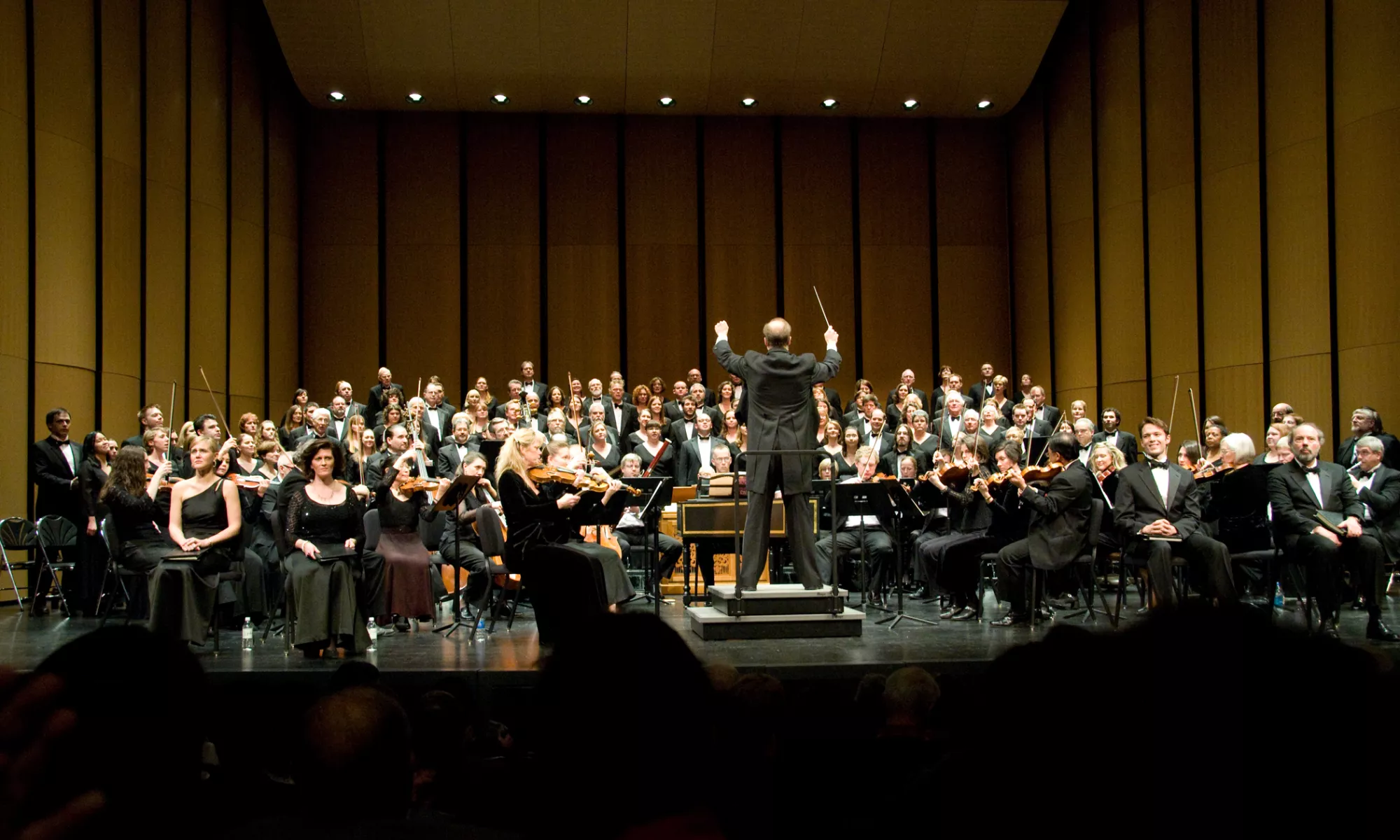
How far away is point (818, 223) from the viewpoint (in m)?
13.8

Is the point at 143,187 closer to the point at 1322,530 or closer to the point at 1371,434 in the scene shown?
the point at 1322,530

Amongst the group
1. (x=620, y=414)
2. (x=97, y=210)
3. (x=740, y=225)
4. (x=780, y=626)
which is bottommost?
(x=780, y=626)

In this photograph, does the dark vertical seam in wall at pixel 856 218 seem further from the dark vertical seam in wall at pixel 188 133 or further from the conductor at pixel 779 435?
the conductor at pixel 779 435

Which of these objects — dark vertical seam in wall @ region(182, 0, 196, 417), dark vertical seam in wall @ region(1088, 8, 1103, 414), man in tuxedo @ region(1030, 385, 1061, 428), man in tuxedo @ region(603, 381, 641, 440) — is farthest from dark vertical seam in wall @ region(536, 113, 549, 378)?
dark vertical seam in wall @ region(1088, 8, 1103, 414)

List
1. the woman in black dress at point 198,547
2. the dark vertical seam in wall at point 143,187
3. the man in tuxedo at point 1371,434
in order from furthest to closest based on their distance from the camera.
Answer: the dark vertical seam in wall at point 143,187 < the man in tuxedo at point 1371,434 < the woman in black dress at point 198,547

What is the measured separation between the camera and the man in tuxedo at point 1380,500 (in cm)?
606

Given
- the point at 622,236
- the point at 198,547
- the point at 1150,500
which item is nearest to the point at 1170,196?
the point at 1150,500

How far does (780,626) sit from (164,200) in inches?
A: 292

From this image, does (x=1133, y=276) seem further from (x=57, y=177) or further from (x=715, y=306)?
(x=57, y=177)

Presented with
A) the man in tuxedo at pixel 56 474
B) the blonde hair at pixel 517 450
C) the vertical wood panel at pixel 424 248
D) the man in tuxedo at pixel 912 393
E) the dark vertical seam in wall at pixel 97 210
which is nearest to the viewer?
the blonde hair at pixel 517 450

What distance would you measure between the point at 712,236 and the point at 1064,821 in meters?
Result: 13.0

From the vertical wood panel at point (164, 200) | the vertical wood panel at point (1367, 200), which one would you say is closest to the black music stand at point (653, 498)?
the vertical wood panel at point (164, 200)

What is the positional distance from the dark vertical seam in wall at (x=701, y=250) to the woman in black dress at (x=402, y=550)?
23.3ft

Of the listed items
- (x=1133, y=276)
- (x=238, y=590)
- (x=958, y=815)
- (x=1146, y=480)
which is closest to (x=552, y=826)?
(x=958, y=815)
